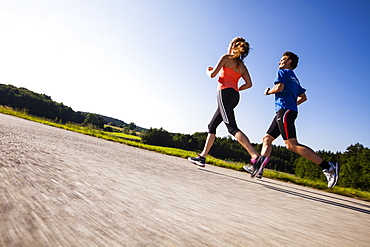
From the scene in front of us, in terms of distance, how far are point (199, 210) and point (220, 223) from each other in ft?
0.56

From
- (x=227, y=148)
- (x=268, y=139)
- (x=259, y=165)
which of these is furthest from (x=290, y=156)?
(x=259, y=165)

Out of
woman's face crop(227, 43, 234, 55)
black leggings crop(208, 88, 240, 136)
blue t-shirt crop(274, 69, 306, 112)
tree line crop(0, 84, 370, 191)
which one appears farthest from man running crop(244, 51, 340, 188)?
tree line crop(0, 84, 370, 191)

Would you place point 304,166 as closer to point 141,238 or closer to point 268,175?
point 268,175

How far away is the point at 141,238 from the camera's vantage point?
65 centimetres

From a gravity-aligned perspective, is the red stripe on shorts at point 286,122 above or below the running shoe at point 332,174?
above

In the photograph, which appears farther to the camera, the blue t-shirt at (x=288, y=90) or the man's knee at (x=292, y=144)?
the blue t-shirt at (x=288, y=90)

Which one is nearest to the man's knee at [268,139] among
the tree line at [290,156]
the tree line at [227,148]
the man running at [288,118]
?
the man running at [288,118]

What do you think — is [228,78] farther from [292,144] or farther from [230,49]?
[292,144]

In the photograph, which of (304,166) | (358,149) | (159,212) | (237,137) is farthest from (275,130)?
(304,166)

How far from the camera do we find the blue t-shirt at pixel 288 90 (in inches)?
133

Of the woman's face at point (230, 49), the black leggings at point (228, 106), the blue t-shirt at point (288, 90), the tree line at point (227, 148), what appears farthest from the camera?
the tree line at point (227, 148)

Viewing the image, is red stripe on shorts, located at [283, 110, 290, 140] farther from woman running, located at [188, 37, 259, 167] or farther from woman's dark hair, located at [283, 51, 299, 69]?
woman's dark hair, located at [283, 51, 299, 69]

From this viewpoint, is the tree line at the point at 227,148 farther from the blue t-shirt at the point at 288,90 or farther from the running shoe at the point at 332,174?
the running shoe at the point at 332,174

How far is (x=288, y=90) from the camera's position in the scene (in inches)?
134
